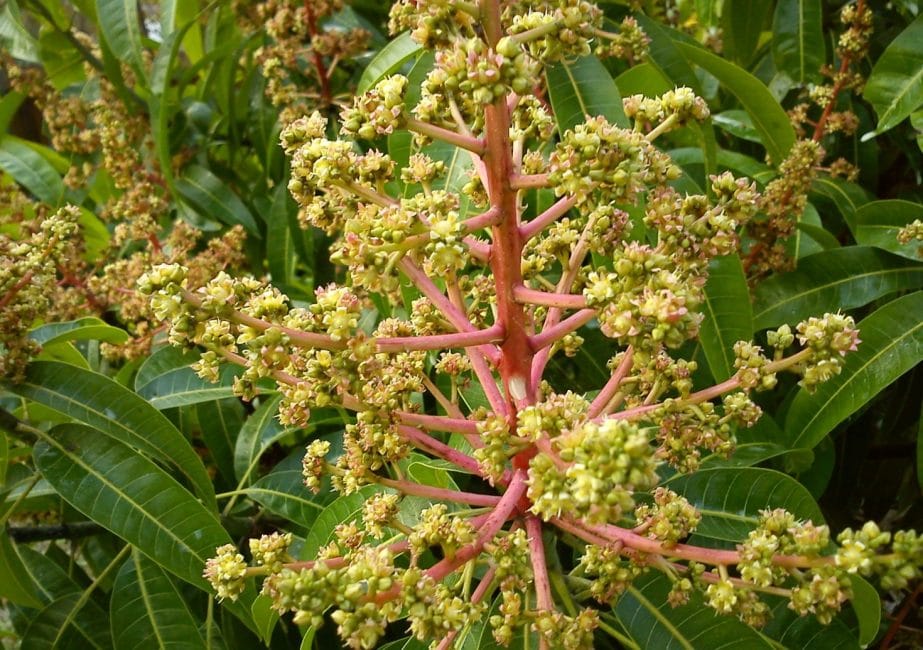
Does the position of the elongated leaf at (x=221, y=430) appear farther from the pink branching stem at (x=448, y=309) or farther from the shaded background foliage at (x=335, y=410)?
the pink branching stem at (x=448, y=309)

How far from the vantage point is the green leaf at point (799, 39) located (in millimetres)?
2281

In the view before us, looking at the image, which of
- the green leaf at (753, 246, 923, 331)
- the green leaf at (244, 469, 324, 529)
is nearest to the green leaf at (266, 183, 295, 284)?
the green leaf at (244, 469, 324, 529)

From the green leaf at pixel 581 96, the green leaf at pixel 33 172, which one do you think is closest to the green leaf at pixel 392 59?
the green leaf at pixel 581 96

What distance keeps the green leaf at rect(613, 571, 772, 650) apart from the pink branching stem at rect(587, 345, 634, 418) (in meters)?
0.28

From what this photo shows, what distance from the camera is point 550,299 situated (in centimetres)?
110

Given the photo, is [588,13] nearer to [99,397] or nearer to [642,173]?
[642,173]

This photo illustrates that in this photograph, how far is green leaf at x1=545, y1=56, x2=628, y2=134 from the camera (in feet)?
5.55

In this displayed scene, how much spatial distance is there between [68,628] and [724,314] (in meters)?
A: 1.47

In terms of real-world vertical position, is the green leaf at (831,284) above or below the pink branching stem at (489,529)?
above

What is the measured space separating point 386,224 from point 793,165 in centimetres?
116

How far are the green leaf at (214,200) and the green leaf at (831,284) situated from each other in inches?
61.2

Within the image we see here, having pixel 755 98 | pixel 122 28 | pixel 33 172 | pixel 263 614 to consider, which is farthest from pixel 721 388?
pixel 33 172

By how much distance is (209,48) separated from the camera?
3195 mm

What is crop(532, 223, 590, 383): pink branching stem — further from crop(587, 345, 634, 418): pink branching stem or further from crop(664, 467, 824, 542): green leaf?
crop(664, 467, 824, 542): green leaf
